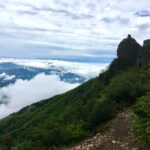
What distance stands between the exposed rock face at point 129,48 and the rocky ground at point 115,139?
78981 millimetres

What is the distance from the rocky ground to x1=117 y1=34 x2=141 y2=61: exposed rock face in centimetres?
7898

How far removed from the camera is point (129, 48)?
120000mm

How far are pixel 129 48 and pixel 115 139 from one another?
292 feet

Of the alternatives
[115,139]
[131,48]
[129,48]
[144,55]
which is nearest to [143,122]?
[115,139]

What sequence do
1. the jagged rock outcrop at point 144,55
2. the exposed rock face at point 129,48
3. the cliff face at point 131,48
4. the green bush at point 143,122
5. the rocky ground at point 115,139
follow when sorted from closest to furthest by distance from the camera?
the green bush at point 143,122
the rocky ground at point 115,139
the jagged rock outcrop at point 144,55
the cliff face at point 131,48
the exposed rock face at point 129,48

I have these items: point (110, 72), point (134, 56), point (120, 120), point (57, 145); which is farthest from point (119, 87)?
point (134, 56)

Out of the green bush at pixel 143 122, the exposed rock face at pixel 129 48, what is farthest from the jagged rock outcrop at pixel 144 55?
the green bush at pixel 143 122

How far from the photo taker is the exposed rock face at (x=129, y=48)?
385 feet

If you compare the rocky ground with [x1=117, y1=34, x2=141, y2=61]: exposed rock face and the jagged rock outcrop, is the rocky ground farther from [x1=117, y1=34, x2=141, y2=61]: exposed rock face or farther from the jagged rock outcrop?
[x1=117, y1=34, x2=141, y2=61]: exposed rock face

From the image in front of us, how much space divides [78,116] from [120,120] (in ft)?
18.7

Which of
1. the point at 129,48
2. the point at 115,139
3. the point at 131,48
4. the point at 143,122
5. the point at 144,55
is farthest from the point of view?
the point at 129,48

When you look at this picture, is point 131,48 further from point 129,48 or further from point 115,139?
point 115,139

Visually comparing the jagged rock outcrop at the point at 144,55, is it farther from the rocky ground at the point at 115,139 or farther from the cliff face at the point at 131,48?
the rocky ground at the point at 115,139

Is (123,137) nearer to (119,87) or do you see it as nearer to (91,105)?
(91,105)
